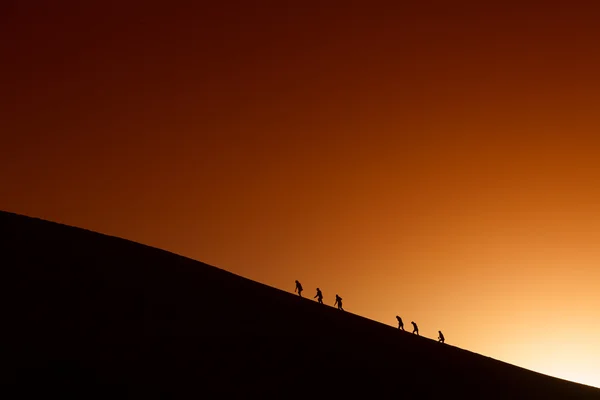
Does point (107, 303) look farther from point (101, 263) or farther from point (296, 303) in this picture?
point (296, 303)

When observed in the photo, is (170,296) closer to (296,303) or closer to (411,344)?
(296,303)

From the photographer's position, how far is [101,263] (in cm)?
3120

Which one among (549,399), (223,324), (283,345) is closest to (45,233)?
(223,324)

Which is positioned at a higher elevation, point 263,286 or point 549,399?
point 263,286

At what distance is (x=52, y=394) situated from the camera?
19.7m

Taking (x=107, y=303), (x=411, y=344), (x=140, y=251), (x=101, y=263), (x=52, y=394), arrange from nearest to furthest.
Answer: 1. (x=52, y=394)
2. (x=107, y=303)
3. (x=101, y=263)
4. (x=411, y=344)
5. (x=140, y=251)

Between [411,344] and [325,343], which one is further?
[411,344]

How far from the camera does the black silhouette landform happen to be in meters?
21.9

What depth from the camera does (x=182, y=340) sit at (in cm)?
2505

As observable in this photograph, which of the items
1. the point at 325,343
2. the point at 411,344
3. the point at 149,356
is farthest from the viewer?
the point at 411,344

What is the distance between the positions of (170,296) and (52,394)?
991 centimetres

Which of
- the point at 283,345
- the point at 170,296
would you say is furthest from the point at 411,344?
the point at 170,296

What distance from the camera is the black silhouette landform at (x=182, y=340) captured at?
71.7ft

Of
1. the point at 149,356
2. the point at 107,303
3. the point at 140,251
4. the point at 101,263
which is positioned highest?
the point at 140,251
